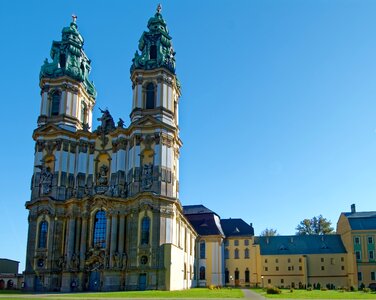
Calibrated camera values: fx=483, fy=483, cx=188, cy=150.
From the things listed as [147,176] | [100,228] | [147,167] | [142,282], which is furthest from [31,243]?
[147,167]

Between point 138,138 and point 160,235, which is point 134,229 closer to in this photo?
point 160,235

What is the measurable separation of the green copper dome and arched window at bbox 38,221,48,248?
1982 centimetres

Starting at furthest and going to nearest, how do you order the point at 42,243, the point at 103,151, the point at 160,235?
1. the point at 103,151
2. the point at 42,243
3. the point at 160,235

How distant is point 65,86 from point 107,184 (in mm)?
14652

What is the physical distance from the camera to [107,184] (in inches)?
2379

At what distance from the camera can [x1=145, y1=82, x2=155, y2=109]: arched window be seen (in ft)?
203

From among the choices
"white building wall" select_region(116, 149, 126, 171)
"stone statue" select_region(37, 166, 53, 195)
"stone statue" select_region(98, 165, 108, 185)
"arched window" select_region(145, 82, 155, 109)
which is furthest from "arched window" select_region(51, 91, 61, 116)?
"arched window" select_region(145, 82, 155, 109)

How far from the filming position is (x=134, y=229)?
5500 centimetres

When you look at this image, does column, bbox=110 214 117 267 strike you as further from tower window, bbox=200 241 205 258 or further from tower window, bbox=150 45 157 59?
tower window, bbox=200 241 205 258

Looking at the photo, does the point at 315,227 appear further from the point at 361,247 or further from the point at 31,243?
the point at 31,243

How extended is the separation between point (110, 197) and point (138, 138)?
7.90 meters

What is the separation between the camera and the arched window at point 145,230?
54.5m

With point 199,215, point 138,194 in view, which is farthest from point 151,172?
point 199,215

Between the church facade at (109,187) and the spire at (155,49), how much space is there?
0.14 m
